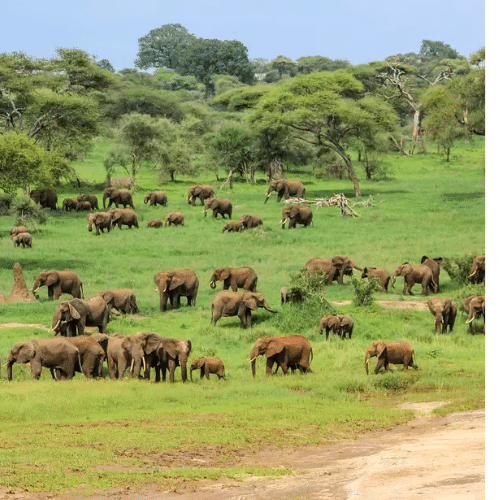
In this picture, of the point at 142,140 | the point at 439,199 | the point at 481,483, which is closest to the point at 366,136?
the point at 439,199

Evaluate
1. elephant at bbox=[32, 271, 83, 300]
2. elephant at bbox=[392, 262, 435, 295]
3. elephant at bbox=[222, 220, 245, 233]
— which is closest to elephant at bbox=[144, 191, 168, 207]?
elephant at bbox=[222, 220, 245, 233]

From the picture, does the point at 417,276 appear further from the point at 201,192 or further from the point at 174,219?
the point at 201,192

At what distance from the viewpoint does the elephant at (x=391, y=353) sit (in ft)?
67.9

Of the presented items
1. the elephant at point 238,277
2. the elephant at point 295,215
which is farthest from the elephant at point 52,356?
the elephant at point 295,215

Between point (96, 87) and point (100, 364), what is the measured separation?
4747 cm

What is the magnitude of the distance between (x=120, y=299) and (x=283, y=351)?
25.2ft

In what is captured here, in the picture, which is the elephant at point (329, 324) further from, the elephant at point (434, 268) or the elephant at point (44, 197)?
the elephant at point (44, 197)

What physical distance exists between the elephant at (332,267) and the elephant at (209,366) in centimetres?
1107

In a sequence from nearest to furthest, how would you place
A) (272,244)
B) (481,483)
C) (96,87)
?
(481,483) → (272,244) → (96,87)

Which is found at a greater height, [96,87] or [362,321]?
[96,87]

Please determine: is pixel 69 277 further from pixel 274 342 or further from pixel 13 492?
pixel 13 492

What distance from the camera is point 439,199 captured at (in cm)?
5344

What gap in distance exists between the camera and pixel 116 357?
68.5ft

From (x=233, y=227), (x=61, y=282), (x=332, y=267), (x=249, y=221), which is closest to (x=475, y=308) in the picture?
(x=332, y=267)
